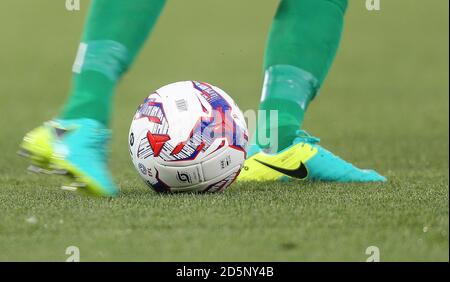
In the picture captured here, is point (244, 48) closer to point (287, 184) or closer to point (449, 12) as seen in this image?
point (449, 12)

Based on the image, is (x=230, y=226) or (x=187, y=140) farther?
(x=187, y=140)

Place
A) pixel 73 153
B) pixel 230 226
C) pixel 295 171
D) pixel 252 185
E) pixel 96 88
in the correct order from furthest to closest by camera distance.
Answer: pixel 295 171 → pixel 252 185 → pixel 96 88 → pixel 73 153 → pixel 230 226

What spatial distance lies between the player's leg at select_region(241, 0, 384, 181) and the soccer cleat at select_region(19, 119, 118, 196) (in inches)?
29.6

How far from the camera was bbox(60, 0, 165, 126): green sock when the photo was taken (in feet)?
9.95

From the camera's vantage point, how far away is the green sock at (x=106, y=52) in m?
3.03

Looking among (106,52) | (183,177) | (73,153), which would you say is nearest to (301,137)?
(183,177)

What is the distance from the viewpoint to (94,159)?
116 inches

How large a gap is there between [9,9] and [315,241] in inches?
417

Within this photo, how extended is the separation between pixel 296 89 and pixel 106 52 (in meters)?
0.86

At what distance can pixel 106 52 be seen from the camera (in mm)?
3051

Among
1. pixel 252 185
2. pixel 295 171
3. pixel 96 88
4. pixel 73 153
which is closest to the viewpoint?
pixel 73 153

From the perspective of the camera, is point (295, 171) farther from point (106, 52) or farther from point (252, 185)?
point (106, 52)

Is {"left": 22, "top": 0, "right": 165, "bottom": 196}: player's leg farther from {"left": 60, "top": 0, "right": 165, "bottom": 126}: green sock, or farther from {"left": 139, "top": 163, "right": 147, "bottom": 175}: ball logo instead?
{"left": 139, "top": 163, "right": 147, "bottom": 175}: ball logo

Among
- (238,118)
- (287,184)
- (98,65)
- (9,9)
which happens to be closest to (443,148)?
(287,184)
